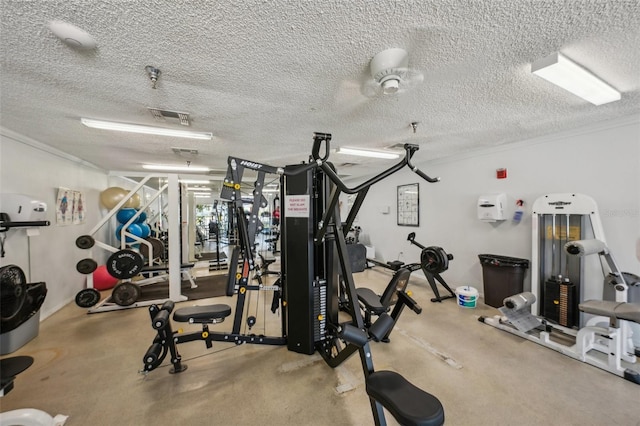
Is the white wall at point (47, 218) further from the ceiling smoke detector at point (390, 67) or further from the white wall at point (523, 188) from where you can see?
the white wall at point (523, 188)

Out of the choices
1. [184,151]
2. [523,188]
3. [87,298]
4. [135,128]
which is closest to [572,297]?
[523,188]

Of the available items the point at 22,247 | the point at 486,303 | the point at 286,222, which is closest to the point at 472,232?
the point at 486,303

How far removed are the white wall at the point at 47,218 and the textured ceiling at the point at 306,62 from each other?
348 mm

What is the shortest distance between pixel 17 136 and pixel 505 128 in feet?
20.0

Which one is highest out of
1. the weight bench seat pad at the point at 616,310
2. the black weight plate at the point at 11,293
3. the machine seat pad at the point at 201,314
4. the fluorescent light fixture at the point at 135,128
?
the fluorescent light fixture at the point at 135,128

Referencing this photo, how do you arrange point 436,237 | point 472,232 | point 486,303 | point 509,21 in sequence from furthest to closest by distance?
point 436,237
point 472,232
point 486,303
point 509,21

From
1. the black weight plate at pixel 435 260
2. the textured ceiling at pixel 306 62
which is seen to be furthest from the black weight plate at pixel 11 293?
the black weight plate at pixel 435 260

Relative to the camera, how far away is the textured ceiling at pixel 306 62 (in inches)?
50.1

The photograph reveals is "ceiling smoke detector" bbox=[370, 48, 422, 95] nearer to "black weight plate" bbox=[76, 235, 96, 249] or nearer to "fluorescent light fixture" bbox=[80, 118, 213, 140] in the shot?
"fluorescent light fixture" bbox=[80, 118, 213, 140]

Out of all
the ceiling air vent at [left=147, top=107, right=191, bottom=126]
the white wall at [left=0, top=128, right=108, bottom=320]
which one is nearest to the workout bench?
the ceiling air vent at [left=147, top=107, right=191, bottom=126]

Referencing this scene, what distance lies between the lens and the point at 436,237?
4.98 metres

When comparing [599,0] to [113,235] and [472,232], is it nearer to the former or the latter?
[472,232]

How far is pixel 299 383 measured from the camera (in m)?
2.12

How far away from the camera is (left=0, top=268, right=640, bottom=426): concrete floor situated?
1.80 m
